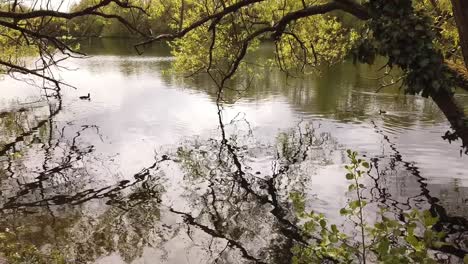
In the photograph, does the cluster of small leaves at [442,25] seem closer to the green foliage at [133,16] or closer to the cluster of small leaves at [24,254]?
the green foliage at [133,16]

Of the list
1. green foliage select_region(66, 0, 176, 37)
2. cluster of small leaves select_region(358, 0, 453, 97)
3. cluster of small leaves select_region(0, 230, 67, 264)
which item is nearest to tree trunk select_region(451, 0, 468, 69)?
cluster of small leaves select_region(358, 0, 453, 97)

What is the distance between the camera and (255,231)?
1040cm

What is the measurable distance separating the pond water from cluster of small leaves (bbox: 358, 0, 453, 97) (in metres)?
2.18

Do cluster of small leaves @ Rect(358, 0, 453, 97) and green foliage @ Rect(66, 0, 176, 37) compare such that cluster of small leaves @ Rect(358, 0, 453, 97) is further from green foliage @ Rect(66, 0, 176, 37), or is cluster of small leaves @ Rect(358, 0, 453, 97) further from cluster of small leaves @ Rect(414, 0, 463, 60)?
green foliage @ Rect(66, 0, 176, 37)

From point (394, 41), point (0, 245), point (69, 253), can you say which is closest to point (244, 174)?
point (69, 253)

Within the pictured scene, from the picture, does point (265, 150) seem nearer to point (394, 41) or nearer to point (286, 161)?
point (286, 161)

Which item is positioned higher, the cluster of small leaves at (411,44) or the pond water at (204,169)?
the cluster of small leaves at (411,44)

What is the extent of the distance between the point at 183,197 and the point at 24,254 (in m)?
4.68

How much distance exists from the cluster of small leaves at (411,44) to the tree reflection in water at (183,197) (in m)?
4.79

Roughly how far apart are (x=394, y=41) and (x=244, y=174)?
9.20 metres

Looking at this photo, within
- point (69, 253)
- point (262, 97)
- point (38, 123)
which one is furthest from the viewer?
point (262, 97)

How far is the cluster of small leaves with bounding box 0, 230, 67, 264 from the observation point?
8.66m

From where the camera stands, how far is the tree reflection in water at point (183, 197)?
9.70 m

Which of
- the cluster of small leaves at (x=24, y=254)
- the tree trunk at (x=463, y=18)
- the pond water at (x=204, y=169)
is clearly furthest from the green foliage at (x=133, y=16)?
the tree trunk at (x=463, y=18)
